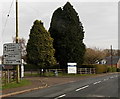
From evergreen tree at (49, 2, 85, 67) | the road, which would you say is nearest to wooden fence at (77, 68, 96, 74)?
evergreen tree at (49, 2, 85, 67)

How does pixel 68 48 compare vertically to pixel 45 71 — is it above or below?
above

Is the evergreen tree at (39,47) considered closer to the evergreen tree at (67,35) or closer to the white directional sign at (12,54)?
the evergreen tree at (67,35)

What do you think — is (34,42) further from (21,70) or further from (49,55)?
(21,70)

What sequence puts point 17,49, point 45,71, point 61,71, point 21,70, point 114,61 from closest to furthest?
point 17,49 → point 21,70 → point 45,71 → point 61,71 → point 114,61

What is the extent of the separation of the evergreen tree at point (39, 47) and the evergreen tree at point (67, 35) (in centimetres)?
519

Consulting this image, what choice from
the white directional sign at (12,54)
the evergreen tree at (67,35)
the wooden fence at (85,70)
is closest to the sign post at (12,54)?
the white directional sign at (12,54)

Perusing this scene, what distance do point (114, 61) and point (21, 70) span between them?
92.3 m

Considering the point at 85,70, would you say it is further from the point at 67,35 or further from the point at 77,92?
the point at 77,92

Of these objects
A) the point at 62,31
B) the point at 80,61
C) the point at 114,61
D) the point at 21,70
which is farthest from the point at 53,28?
the point at 114,61

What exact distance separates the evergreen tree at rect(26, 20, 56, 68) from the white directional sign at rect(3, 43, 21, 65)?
21.8 metres

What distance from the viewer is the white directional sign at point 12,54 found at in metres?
22.1

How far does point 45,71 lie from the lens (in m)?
48.2

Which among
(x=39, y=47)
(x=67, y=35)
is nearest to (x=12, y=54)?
(x=39, y=47)

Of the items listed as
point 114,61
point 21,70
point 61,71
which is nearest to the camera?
point 21,70
